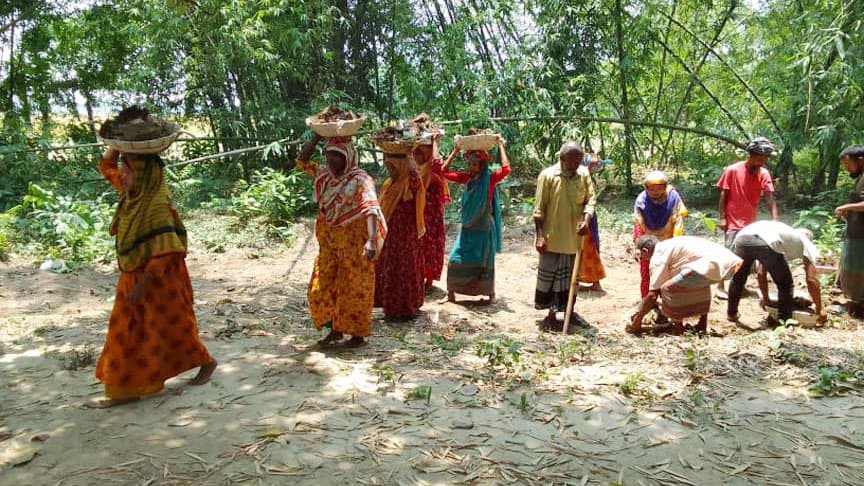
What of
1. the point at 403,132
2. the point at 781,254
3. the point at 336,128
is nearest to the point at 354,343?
the point at 336,128

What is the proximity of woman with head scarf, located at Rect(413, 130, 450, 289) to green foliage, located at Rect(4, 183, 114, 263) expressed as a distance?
389cm

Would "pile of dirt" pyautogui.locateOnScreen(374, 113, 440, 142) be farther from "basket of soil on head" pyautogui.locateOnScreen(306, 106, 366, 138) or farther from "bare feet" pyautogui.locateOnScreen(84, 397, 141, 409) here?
"bare feet" pyautogui.locateOnScreen(84, 397, 141, 409)

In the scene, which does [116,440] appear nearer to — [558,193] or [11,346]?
[11,346]

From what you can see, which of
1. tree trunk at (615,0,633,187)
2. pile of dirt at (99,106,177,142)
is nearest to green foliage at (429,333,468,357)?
pile of dirt at (99,106,177,142)

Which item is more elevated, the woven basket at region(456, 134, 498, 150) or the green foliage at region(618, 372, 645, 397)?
the woven basket at region(456, 134, 498, 150)

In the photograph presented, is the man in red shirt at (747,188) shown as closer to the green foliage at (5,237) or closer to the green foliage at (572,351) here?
the green foliage at (572,351)

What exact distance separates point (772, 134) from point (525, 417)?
7622mm

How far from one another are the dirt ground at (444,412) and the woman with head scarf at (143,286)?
19cm

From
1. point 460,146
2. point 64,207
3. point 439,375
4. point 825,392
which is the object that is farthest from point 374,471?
point 64,207

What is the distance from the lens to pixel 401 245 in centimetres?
505

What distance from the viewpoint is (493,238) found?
584cm

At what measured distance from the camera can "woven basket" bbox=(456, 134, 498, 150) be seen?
5285mm

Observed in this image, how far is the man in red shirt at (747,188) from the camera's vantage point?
5539mm

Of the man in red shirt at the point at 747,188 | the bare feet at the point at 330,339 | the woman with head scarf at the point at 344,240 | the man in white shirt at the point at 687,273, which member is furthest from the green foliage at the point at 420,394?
the man in red shirt at the point at 747,188
